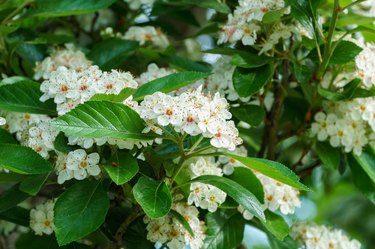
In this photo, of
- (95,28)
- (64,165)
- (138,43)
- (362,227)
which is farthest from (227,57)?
(362,227)

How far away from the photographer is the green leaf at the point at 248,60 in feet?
5.87

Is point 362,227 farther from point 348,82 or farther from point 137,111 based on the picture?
point 137,111

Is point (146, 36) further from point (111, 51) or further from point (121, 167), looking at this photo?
point (121, 167)

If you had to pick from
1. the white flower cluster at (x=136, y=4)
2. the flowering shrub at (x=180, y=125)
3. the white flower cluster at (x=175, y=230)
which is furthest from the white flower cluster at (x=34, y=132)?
the white flower cluster at (x=136, y=4)

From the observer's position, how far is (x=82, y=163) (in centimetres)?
152

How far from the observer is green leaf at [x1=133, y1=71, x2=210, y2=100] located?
60.6 inches

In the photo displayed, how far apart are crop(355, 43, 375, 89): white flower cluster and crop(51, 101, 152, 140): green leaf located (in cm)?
66

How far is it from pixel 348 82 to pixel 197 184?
0.54 meters

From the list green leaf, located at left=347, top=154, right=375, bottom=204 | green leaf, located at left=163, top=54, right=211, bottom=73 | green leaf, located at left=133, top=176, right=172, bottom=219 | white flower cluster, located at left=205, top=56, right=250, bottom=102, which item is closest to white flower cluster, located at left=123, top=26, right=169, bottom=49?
green leaf, located at left=163, top=54, right=211, bottom=73

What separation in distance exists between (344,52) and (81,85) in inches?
25.1

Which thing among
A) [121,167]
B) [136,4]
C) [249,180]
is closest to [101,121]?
[121,167]

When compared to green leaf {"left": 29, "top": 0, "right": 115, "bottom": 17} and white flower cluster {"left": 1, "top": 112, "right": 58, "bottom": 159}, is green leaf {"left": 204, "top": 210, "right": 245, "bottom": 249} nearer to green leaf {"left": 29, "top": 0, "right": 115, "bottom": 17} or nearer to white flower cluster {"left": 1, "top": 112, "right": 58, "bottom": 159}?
white flower cluster {"left": 1, "top": 112, "right": 58, "bottom": 159}

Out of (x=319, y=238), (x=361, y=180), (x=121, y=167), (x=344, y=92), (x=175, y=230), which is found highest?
(x=121, y=167)

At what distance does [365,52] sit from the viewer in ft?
6.29
